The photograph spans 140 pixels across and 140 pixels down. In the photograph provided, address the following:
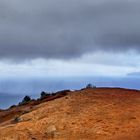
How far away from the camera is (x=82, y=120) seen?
77.2 feet

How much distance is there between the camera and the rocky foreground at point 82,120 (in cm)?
2223

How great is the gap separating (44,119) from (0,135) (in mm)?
2240

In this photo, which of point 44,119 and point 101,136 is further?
point 44,119

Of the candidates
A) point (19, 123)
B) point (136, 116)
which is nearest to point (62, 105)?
point (19, 123)

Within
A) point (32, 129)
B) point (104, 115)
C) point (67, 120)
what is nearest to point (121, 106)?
point (104, 115)

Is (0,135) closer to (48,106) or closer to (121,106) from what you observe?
(48,106)

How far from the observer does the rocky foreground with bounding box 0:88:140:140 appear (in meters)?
22.2

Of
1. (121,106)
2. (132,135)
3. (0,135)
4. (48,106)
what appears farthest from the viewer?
(48,106)

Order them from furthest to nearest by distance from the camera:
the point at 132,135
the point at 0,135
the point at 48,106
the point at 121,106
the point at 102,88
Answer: the point at 102,88 → the point at 48,106 → the point at 121,106 → the point at 0,135 → the point at 132,135

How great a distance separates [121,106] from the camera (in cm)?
2470

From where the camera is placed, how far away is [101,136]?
2195 cm

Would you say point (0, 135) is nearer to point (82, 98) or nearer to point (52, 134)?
point (52, 134)

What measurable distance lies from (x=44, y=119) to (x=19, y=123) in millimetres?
1247

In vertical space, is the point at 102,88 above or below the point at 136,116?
above
